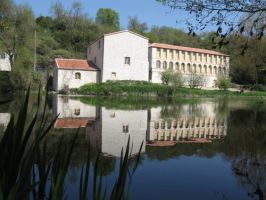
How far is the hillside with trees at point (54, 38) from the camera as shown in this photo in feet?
129

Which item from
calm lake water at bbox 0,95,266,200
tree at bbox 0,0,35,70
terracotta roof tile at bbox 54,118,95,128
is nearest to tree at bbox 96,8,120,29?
tree at bbox 0,0,35,70

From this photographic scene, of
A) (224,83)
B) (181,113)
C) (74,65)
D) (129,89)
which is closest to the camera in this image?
(181,113)

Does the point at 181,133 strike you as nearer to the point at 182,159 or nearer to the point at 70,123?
the point at 70,123

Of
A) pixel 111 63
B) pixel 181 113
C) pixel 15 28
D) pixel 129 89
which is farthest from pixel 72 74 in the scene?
pixel 181 113

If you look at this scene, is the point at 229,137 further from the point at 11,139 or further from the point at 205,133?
the point at 11,139

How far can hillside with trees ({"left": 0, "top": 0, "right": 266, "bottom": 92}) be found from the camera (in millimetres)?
39344

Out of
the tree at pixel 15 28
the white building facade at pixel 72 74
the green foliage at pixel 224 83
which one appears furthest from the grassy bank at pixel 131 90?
the tree at pixel 15 28

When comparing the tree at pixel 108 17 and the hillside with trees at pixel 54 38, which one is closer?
the hillside with trees at pixel 54 38

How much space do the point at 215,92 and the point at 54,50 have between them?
89.2 feet

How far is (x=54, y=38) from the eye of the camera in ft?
241

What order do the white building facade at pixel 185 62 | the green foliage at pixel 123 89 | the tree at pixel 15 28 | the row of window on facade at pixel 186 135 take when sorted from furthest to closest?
1. the white building facade at pixel 185 62
2. the tree at pixel 15 28
3. the green foliage at pixel 123 89
4. the row of window on facade at pixel 186 135

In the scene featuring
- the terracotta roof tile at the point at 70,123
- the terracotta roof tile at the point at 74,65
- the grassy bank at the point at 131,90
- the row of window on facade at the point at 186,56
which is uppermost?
the row of window on facade at the point at 186,56

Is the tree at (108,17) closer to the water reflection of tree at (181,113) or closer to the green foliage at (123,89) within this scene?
the green foliage at (123,89)

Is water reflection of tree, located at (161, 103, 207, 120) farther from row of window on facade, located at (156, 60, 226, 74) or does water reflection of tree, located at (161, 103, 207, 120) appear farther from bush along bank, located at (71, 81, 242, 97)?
row of window on facade, located at (156, 60, 226, 74)
